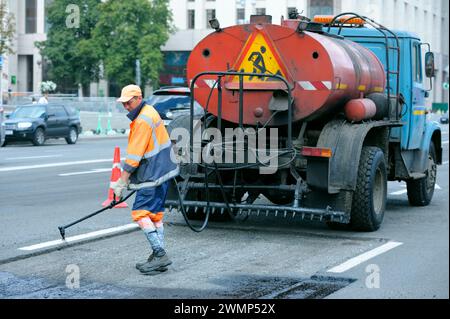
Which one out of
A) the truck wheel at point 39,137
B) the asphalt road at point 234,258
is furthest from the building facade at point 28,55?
the asphalt road at point 234,258

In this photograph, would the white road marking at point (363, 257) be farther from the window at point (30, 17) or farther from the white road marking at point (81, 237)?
the window at point (30, 17)

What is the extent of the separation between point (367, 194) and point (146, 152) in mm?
3377

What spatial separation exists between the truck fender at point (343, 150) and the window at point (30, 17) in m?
60.0

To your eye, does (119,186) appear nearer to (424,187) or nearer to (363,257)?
(363,257)

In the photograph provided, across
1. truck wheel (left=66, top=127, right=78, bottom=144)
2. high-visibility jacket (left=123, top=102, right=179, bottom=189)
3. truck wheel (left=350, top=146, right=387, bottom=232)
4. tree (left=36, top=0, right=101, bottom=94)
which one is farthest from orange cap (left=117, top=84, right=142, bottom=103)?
tree (left=36, top=0, right=101, bottom=94)

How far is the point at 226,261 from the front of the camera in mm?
9008

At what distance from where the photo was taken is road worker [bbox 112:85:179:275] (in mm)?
8297

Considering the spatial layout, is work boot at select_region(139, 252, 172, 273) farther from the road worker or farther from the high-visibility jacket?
the high-visibility jacket

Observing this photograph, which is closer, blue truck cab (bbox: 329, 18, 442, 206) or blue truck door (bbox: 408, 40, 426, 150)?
blue truck cab (bbox: 329, 18, 442, 206)

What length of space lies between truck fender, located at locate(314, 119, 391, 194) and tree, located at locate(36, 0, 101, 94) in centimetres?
5479

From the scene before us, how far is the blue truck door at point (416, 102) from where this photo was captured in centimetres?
1312

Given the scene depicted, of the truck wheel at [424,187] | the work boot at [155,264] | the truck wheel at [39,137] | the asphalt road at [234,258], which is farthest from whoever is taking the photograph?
the truck wheel at [39,137]
